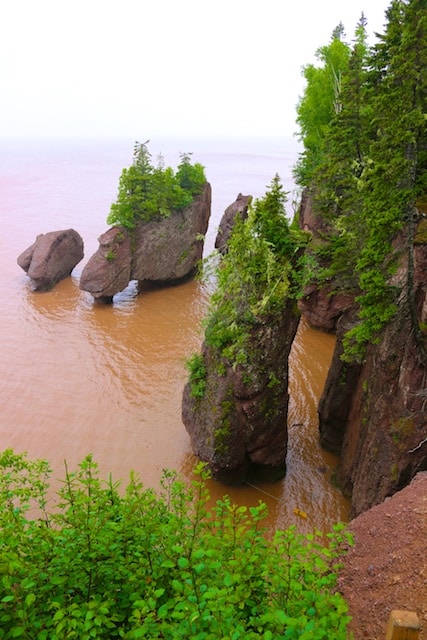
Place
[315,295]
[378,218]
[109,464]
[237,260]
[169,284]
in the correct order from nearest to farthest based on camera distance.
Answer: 1. [378,218]
2. [237,260]
3. [109,464]
4. [315,295]
5. [169,284]

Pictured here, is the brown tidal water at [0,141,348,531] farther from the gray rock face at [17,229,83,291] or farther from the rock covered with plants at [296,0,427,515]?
the rock covered with plants at [296,0,427,515]

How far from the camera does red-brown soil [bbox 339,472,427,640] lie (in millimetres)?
5488

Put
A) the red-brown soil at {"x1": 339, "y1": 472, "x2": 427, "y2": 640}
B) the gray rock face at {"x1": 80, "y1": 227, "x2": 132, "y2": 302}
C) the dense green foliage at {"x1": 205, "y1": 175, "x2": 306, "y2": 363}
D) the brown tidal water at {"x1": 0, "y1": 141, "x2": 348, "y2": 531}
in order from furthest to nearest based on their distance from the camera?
the gray rock face at {"x1": 80, "y1": 227, "x2": 132, "y2": 302} → the brown tidal water at {"x1": 0, "y1": 141, "x2": 348, "y2": 531} → the dense green foliage at {"x1": 205, "y1": 175, "x2": 306, "y2": 363} → the red-brown soil at {"x1": 339, "y1": 472, "x2": 427, "y2": 640}

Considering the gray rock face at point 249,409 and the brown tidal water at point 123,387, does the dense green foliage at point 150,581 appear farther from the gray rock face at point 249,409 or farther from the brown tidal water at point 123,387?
the brown tidal water at point 123,387

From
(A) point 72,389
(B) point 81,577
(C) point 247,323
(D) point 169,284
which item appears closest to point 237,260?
(C) point 247,323

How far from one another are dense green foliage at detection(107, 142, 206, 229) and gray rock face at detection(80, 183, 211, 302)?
0.56 meters

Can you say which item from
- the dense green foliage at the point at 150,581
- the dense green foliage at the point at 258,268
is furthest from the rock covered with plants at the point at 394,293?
the dense green foliage at the point at 150,581

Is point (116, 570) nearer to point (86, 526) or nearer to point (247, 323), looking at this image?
point (86, 526)

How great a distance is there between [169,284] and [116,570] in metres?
24.8

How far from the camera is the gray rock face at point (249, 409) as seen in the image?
40.3ft

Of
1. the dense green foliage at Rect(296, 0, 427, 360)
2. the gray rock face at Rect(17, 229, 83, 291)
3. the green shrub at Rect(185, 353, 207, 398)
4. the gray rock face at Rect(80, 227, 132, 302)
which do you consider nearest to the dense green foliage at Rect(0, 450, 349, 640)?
the dense green foliage at Rect(296, 0, 427, 360)

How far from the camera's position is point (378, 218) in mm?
10359

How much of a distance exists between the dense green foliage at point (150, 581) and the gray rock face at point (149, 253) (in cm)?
2079

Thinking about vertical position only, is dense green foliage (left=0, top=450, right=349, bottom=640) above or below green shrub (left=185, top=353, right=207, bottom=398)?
above
